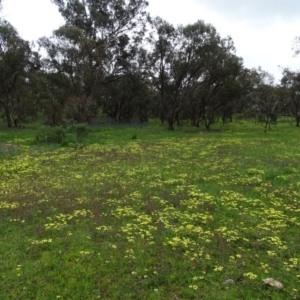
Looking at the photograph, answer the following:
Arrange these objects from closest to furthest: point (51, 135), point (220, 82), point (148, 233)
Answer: point (148, 233)
point (51, 135)
point (220, 82)

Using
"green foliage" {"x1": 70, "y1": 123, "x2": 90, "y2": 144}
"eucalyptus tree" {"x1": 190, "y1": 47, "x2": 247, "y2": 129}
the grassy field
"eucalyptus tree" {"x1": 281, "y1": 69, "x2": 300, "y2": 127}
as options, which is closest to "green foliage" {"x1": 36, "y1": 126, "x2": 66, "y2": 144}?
"green foliage" {"x1": 70, "y1": 123, "x2": 90, "y2": 144}

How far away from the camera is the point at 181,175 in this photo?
45.3 feet

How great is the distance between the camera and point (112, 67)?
4475 cm

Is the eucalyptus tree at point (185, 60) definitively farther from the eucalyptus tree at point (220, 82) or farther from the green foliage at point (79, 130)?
the green foliage at point (79, 130)

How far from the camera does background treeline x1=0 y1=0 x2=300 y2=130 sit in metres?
39.9

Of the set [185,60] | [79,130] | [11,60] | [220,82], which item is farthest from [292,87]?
[11,60]

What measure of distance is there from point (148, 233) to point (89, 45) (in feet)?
117

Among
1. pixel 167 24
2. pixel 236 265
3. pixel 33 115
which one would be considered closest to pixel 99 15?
pixel 167 24

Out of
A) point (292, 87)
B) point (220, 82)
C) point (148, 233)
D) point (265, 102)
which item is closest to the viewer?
point (148, 233)

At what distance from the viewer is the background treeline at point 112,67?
131ft

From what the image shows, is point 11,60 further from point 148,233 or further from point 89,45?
point 148,233

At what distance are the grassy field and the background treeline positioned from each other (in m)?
27.7

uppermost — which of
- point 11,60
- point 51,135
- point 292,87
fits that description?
point 11,60

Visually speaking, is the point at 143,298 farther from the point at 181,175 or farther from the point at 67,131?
the point at 67,131
